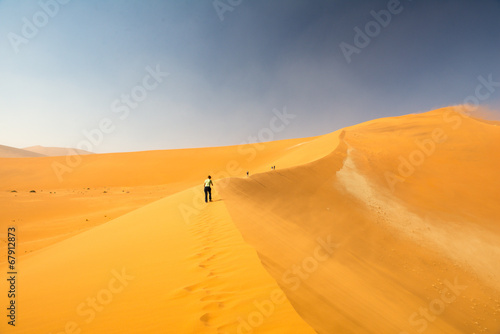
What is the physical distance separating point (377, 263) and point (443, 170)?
10945mm

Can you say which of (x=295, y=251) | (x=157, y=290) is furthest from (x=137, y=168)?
(x=157, y=290)

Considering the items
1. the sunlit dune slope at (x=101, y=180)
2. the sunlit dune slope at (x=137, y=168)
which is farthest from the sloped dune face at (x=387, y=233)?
the sunlit dune slope at (x=137, y=168)

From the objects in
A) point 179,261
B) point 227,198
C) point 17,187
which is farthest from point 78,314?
point 17,187

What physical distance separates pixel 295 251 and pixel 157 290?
349 centimetres

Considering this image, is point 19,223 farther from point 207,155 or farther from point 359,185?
point 207,155

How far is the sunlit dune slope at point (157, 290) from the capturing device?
255 centimetres

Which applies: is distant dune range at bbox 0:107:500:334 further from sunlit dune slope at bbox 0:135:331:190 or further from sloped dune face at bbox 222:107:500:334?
sunlit dune slope at bbox 0:135:331:190

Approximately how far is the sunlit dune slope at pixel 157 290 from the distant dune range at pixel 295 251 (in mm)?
20

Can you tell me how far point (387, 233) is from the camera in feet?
29.8

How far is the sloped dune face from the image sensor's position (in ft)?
14.1

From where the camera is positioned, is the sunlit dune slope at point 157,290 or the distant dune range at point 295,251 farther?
the distant dune range at point 295,251

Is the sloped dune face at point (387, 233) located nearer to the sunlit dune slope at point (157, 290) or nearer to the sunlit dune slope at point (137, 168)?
the sunlit dune slope at point (157, 290)

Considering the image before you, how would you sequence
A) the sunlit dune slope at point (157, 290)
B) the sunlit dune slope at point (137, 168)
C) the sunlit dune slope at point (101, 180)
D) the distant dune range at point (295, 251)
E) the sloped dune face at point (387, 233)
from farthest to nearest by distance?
the sunlit dune slope at point (137, 168), the sunlit dune slope at point (101, 180), the sloped dune face at point (387, 233), the distant dune range at point (295, 251), the sunlit dune slope at point (157, 290)

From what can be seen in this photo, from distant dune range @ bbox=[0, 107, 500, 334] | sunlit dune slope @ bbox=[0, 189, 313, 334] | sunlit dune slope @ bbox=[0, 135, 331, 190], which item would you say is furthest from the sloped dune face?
sunlit dune slope @ bbox=[0, 135, 331, 190]
